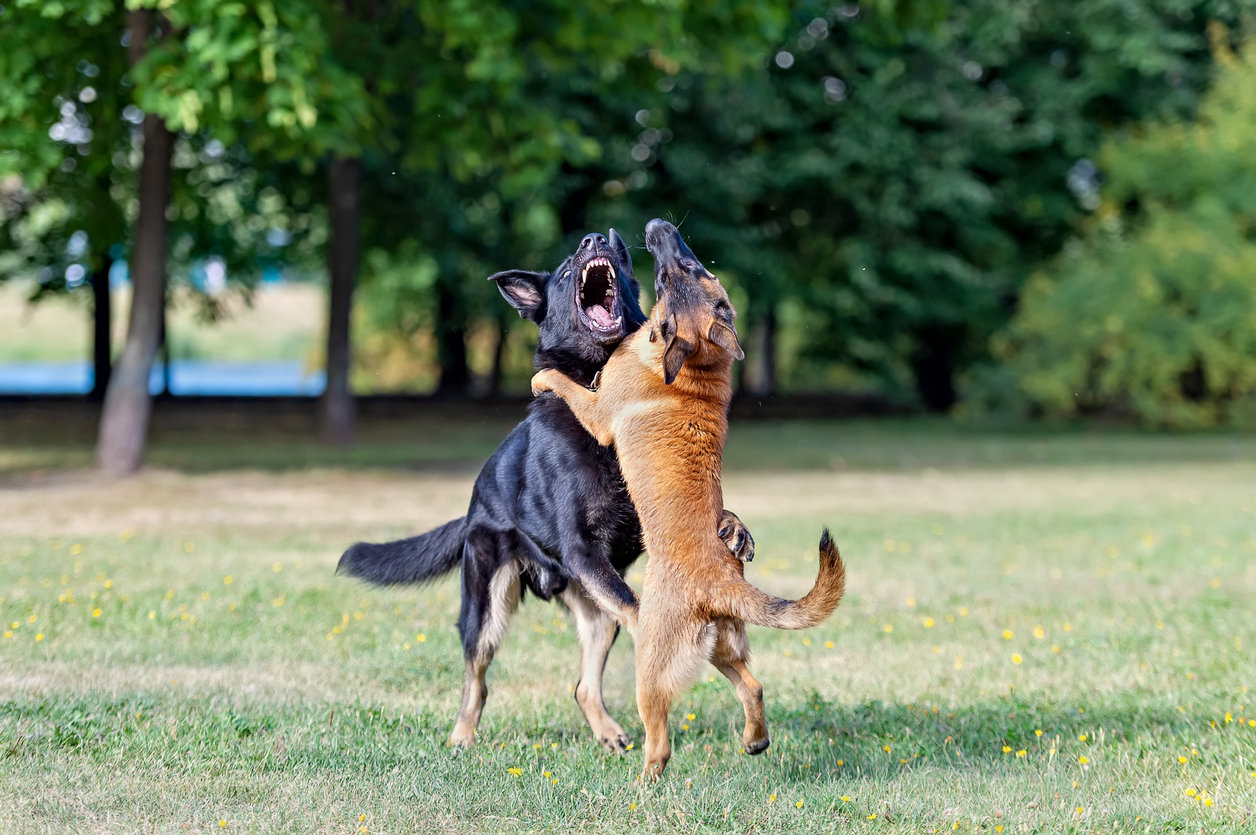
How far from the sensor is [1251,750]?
5059 millimetres

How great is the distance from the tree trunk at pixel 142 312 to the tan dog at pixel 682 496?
454 inches

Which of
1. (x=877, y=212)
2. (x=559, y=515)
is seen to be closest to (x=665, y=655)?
(x=559, y=515)

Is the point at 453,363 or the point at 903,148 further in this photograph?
the point at 453,363

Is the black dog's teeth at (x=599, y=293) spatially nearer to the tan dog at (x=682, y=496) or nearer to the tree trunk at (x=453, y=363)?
the tan dog at (x=682, y=496)

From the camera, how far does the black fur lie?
482cm

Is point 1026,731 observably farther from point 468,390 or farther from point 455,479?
Result: point 468,390

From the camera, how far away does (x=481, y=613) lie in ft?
17.4

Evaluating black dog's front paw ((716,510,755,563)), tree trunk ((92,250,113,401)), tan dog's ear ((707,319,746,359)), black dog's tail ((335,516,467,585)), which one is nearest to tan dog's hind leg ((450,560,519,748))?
black dog's tail ((335,516,467,585))

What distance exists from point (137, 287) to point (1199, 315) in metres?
19.2

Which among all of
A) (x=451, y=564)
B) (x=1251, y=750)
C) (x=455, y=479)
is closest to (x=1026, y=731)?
(x=1251, y=750)

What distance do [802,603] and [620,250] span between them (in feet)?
6.01

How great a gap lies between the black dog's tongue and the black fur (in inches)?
1.1

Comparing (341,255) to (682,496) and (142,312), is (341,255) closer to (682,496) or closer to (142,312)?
(142,312)

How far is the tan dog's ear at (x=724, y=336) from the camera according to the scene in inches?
172
